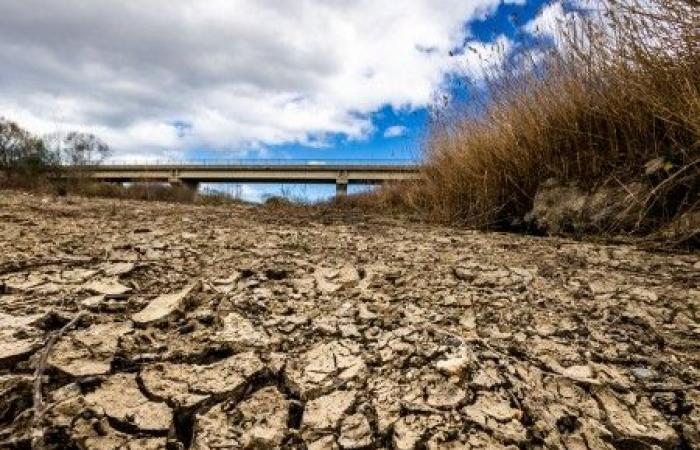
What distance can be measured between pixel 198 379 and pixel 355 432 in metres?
0.38

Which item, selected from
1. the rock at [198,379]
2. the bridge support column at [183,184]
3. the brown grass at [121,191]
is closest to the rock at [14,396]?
the rock at [198,379]

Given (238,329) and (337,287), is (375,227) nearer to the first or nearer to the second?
(337,287)

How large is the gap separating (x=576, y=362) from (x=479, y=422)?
14.9 inches

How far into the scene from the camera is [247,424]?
944 millimetres

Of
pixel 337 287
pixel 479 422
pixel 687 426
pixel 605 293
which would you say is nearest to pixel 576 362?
pixel 687 426

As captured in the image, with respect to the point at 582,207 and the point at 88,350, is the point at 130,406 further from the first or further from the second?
the point at 582,207

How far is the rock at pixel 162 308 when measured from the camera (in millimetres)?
1319

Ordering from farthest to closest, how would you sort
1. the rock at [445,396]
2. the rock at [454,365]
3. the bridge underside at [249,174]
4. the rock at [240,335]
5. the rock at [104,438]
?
1. the bridge underside at [249,174]
2. the rock at [240,335]
3. the rock at [454,365]
4. the rock at [445,396]
5. the rock at [104,438]

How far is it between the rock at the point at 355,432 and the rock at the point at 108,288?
86cm

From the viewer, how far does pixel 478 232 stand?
2.87 metres

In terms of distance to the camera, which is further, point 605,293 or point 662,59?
point 662,59

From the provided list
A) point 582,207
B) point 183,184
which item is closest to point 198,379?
point 582,207

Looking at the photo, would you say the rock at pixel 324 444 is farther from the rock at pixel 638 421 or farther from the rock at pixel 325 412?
the rock at pixel 638 421

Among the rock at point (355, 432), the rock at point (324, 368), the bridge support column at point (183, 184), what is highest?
the bridge support column at point (183, 184)
